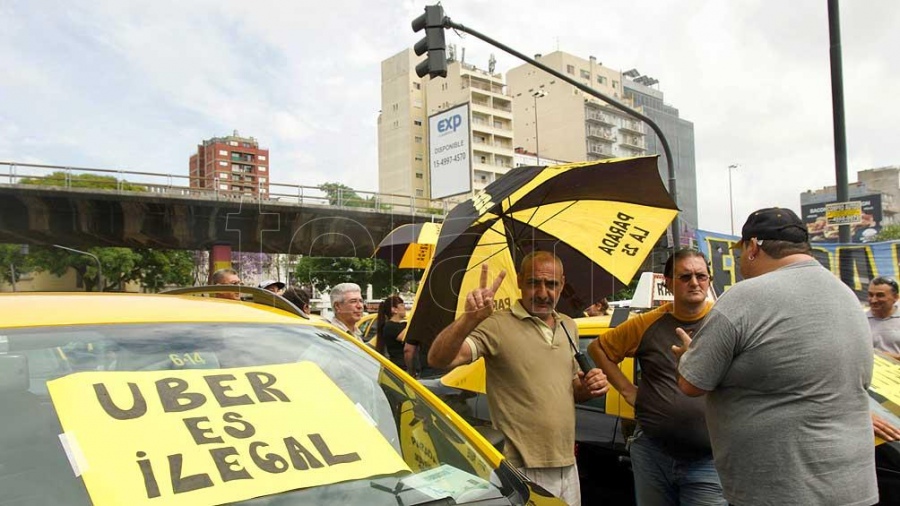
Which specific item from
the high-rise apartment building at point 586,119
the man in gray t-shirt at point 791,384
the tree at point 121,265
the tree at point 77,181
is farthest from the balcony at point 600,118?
the man in gray t-shirt at point 791,384

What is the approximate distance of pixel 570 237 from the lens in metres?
3.91

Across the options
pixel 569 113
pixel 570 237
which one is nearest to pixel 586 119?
pixel 569 113

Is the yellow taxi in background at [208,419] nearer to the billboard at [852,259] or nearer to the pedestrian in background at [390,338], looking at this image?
the pedestrian in background at [390,338]

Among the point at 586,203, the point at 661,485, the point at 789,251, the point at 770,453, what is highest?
→ the point at 586,203

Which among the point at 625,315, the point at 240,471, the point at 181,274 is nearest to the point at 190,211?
the point at 181,274

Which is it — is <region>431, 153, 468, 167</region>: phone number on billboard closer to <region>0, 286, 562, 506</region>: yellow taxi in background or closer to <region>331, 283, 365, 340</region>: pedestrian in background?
<region>331, 283, 365, 340</region>: pedestrian in background

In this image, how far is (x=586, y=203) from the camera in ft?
12.8

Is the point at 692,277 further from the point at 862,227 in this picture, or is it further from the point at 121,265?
the point at 121,265

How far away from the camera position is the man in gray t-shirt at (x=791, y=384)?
2.03m

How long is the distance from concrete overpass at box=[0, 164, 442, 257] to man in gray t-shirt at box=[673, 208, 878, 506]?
22.9m

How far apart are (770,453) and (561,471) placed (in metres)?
0.95

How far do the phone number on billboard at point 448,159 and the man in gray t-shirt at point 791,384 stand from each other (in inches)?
869

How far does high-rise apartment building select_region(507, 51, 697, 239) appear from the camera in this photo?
90375mm

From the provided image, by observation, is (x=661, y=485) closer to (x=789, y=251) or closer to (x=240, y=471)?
(x=789, y=251)
